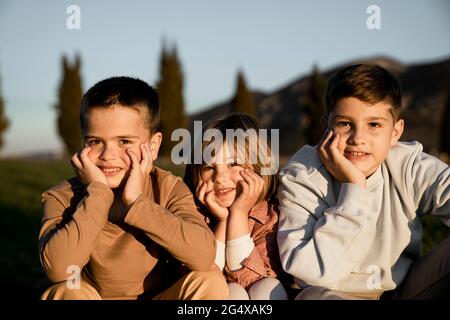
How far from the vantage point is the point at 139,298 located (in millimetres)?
2906

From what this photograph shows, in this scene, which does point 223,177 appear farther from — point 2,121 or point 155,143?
point 2,121

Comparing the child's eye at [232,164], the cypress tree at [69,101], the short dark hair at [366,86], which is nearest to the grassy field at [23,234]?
the child's eye at [232,164]

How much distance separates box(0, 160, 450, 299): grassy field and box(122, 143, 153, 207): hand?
251 centimetres

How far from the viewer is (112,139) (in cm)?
287

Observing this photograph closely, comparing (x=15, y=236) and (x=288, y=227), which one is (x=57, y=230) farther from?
(x=15, y=236)

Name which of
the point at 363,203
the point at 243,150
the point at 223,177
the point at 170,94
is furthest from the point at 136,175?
the point at 170,94

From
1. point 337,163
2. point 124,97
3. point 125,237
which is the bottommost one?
point 125,237

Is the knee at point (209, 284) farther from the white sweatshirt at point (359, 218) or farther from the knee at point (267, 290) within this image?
the white sweatshirt at point (359, 218)

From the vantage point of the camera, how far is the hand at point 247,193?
3.06 meters

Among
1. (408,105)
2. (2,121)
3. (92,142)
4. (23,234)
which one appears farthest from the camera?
(2,121)

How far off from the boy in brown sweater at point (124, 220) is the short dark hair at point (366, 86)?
1093 mm

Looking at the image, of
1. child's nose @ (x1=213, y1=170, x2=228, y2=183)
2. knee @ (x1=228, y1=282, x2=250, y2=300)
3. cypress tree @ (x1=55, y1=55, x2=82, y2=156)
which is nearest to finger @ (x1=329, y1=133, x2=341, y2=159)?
child's nose @ (x1=213, y1=170, x2=228, y2=183)

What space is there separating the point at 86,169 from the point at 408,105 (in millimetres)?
24409

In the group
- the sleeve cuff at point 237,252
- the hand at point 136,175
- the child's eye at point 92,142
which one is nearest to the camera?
the hand at point 136,175
